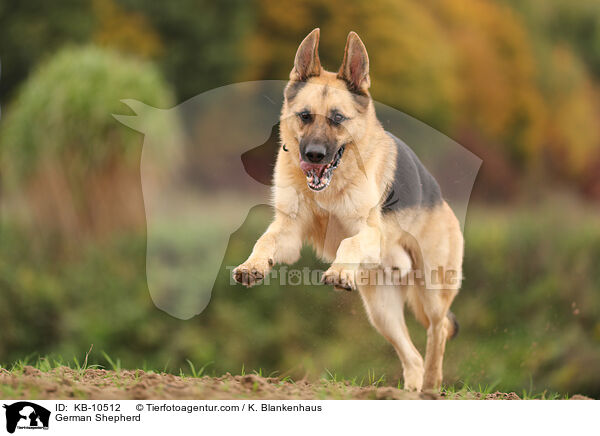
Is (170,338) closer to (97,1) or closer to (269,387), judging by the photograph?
(269,387)

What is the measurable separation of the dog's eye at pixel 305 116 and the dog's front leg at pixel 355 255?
2.40ft

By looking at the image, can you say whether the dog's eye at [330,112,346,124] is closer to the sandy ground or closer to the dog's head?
the dog's head

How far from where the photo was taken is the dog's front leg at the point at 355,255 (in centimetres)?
373

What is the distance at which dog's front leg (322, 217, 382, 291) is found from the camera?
3.73m

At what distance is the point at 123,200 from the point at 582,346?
7.09 metres

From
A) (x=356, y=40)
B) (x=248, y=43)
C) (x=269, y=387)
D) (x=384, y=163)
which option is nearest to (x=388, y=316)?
(x=269, y=387)

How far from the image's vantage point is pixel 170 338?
924cm

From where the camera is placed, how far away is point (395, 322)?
560 cm

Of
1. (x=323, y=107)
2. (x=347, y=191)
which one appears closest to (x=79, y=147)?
(x=347, y=191)

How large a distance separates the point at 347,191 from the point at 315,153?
533 millimetres

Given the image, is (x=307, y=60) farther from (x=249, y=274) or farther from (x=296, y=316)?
(x=296, y=316)
